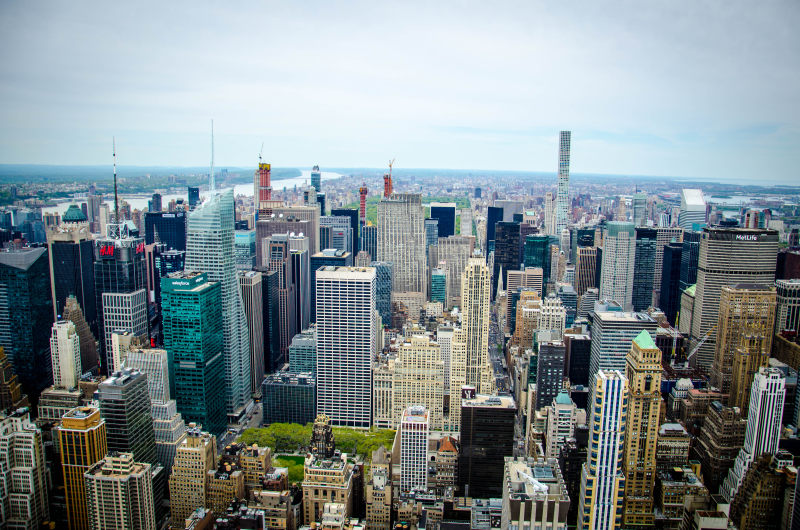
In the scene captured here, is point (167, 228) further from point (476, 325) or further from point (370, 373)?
point (476, 325)

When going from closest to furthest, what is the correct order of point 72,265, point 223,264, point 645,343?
1. point 645,343
2. point 223,264
3. point 72,265

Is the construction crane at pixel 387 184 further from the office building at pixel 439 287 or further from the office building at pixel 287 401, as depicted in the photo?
the office building at pixel 287 401

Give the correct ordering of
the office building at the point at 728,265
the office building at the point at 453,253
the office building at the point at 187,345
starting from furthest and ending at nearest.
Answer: the office building at the point at 453,253, the office building at the point at 728,265, the office building at the point at 187,345

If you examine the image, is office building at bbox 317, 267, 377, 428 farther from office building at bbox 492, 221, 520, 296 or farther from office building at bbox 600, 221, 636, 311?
office building at bbox 492, 221, 520, 296

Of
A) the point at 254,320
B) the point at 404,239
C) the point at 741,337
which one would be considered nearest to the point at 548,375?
the point at 741,337

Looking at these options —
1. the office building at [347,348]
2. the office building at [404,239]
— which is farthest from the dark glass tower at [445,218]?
the office building at [347,348]

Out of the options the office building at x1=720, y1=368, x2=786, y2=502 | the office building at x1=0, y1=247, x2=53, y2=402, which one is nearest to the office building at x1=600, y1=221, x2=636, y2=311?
the office building at x1=720, y1=368, x2=786, y2=502

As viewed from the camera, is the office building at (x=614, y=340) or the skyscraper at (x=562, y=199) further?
the skyscraper at (x=562, y=199)
